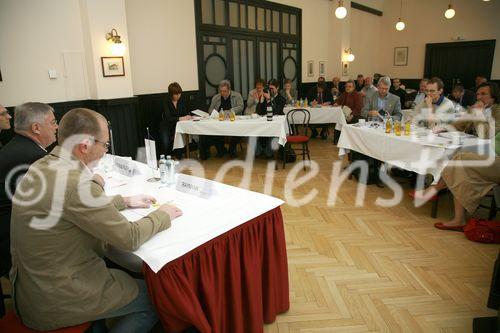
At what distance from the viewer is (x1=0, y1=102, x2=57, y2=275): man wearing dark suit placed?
2.08 metres

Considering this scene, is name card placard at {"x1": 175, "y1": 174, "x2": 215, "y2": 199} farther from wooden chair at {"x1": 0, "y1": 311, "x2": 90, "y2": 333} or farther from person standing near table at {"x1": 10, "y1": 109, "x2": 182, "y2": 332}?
wooden chair at {"x1": 0, "y1": 311, "x2": 90, "y2": 333}

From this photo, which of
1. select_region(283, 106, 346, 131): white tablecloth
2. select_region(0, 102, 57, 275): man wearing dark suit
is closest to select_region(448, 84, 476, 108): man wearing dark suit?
select_region(283, 106, 346, 131): white tablecloth

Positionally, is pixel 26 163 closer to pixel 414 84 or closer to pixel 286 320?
pixel 286 320

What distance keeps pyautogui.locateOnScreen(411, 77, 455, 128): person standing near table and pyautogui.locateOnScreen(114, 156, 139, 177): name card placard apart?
3.32 meters

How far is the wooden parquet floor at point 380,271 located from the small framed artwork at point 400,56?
30.9 feet

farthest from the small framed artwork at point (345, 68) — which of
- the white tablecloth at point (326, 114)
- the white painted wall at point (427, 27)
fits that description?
the white tablecloth at point (326, 114)

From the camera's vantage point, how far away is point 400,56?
12.2 metres

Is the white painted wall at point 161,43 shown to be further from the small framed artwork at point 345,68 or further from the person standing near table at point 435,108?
the small framed artwork at point 345,68

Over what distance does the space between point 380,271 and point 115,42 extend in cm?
489

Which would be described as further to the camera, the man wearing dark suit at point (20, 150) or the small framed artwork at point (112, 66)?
the small framed artwork at point (112, 66)

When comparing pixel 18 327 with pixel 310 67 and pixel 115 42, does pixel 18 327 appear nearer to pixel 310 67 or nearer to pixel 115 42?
pixel 115 42

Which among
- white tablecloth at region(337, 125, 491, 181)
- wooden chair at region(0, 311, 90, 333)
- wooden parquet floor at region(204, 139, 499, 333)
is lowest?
wooden parquet floor at region(204, 139, 499, 333)

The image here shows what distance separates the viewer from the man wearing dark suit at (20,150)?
6.81 feet

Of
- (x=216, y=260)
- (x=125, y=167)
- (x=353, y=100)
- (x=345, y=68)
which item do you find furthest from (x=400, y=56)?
(x=216, y=260)
